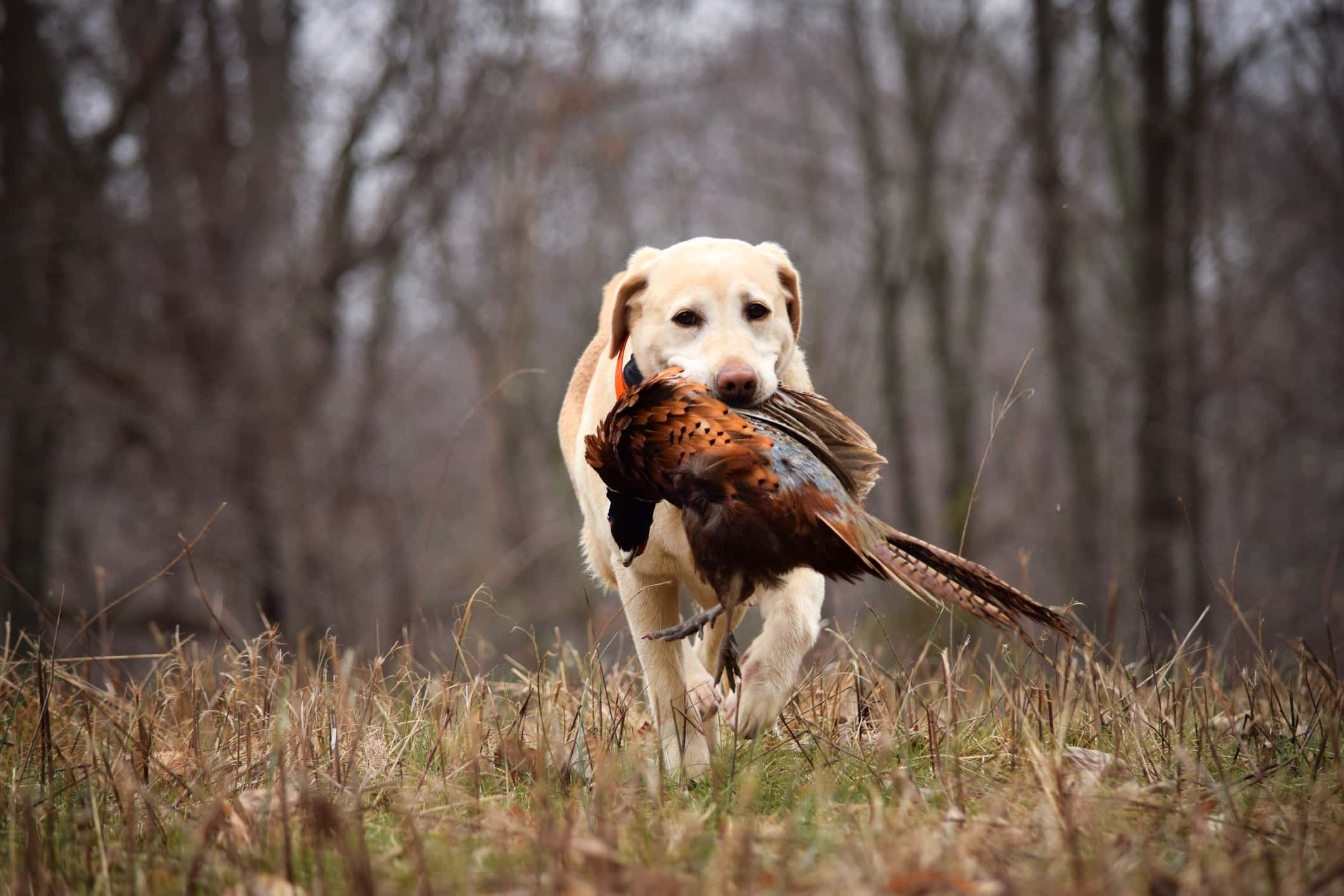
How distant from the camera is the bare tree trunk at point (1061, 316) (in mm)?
12133

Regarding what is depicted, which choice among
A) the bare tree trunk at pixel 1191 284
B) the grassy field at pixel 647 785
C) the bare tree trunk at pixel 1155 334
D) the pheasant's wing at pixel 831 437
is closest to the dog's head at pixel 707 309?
the pheasant's wing at pixel 831 437

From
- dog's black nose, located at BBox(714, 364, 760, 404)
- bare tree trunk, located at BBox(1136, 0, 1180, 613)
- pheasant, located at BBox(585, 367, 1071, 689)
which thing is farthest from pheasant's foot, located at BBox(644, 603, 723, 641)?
bare tree trunk, located at BBox(1136, 0, 1180, 613)

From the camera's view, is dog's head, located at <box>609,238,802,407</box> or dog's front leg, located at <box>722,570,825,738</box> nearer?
dog's front leg, located at <box>722,570,825,738</box>

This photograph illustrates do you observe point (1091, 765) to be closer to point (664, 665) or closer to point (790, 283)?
point (664, 665)

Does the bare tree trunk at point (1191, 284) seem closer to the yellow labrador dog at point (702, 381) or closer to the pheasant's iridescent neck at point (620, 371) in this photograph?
the yellow labrador dog at point (702, 381)

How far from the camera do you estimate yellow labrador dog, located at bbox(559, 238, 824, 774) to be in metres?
3.19

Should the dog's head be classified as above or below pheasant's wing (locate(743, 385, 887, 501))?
above

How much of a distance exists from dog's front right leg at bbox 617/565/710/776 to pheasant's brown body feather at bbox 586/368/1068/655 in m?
0.62

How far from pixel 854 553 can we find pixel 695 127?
15788mm

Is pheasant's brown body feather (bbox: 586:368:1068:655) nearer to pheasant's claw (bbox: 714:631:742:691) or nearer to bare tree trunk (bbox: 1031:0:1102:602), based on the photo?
pheasant's claw (bbox: 714:631:742:691)

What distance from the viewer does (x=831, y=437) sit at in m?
3.13

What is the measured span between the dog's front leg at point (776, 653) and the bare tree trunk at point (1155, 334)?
836 cm

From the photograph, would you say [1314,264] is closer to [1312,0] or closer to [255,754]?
[1312,0]

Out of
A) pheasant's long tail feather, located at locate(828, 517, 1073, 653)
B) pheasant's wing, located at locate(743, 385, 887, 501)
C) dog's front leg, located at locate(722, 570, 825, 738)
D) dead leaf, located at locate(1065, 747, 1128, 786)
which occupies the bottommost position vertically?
dead leaf, located at locate(1065, 747, 1128, 786)
